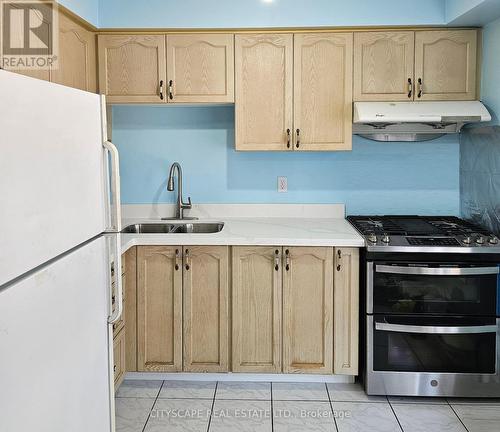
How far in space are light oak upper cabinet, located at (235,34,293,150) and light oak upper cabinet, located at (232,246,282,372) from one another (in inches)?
27.8

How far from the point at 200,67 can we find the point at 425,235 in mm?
1648

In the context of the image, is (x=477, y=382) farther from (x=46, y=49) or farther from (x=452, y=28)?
(x=46, y=49)

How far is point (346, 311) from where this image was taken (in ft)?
10.1

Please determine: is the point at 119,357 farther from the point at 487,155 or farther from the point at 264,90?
the point at 487,155

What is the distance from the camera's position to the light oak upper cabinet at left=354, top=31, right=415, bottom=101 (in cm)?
326

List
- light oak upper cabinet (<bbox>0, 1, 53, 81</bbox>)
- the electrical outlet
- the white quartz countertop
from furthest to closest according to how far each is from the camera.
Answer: the electrical outlet
the white quartz countertop
light oak upper cabinet (<bbox>0, 1, 53, 81</bbox>)

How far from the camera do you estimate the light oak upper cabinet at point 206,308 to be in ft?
10.1

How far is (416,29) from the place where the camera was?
3271mm

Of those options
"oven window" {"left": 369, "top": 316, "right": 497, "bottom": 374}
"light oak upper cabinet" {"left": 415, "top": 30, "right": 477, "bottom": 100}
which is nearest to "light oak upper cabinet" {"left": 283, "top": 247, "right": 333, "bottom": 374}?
"oven window" {"left": 369, "top": 316, "right": 497, "bottom": 374}

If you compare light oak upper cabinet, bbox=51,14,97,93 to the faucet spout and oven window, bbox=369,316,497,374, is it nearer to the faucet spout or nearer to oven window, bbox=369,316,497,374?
the faucet spout

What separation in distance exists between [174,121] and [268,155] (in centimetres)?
67

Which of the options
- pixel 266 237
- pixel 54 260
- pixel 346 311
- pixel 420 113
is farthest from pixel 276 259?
pixel 54 260

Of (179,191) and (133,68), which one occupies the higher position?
(133,68)

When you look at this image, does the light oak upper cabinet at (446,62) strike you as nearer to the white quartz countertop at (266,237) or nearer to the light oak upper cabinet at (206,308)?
the white quartz countertop at (266,237)
